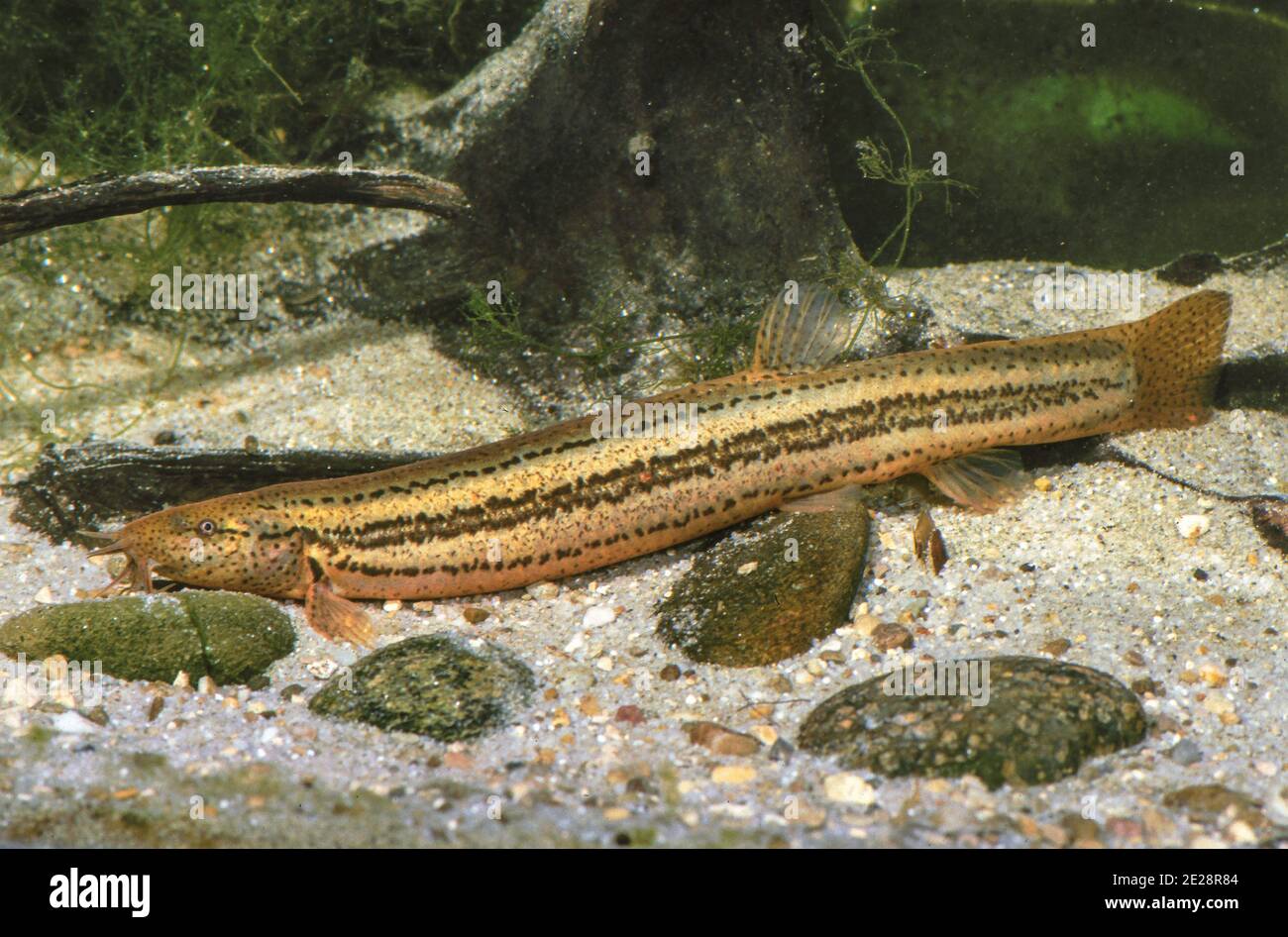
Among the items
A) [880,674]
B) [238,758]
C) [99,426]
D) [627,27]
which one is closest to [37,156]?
[99,426]

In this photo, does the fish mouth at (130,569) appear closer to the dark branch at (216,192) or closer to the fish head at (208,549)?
the fish head at (208,549)

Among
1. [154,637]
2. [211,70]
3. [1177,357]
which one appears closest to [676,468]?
[154,637]

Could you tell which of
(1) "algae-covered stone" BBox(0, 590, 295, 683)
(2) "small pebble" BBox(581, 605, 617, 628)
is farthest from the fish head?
(2) "small pebble" BBox(581, 605, 617, 628)

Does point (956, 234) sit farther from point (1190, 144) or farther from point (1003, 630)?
point (1003, 630)

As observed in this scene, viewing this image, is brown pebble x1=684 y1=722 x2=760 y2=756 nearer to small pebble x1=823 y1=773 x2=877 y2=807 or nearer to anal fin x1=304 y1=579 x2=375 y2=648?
small pebble x1=823 y1=773 x2=877 y2=807

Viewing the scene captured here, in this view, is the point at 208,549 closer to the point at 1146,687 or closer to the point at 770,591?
the point at 770,591
